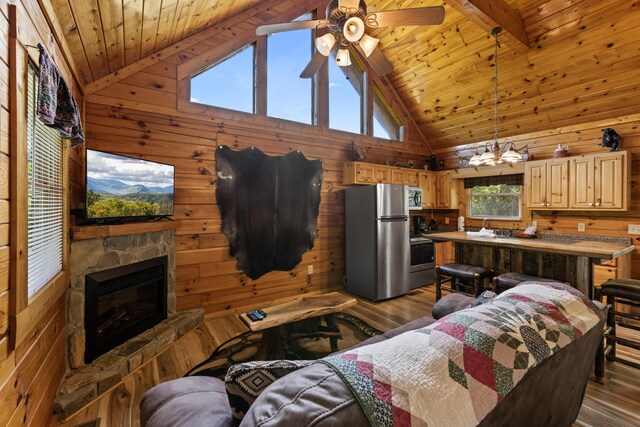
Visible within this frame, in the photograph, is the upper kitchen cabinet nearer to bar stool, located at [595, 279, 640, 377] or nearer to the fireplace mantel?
bar stool, located at [595, 279, 640, 377]

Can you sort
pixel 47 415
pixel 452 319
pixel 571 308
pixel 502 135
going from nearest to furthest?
pixel 452 319 → pixel 571 308 → pixel 47 415 → pixel 502 135

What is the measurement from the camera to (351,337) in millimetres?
2820

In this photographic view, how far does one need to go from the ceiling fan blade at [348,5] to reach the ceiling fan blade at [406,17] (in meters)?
0.18

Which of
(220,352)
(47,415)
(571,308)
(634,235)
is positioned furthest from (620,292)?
(47,415)

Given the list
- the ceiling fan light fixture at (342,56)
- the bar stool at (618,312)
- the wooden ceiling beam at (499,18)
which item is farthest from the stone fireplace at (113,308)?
the wooden ceiling beam at (499,18)

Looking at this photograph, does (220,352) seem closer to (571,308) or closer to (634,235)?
(571,308)

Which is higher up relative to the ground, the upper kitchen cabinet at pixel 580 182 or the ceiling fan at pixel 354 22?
the ceiling fan at pixel 354 22

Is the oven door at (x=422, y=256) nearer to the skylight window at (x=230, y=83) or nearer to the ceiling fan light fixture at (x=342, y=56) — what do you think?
the ceiling fan light fixture at (x=342, y=56)

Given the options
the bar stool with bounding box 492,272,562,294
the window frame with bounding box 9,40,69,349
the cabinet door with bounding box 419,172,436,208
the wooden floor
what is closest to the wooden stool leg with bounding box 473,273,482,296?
the bar stool with bounding box 492,272,562,294

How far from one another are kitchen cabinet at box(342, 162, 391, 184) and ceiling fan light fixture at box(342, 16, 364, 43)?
2.29 metres

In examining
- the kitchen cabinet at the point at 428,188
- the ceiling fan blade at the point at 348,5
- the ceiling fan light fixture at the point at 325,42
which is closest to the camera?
the ceiling fan blade at the point at 348,5

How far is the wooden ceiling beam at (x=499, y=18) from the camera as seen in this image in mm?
2885

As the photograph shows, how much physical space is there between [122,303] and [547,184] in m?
5.47

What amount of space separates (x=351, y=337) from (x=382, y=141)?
3433 millimetres
